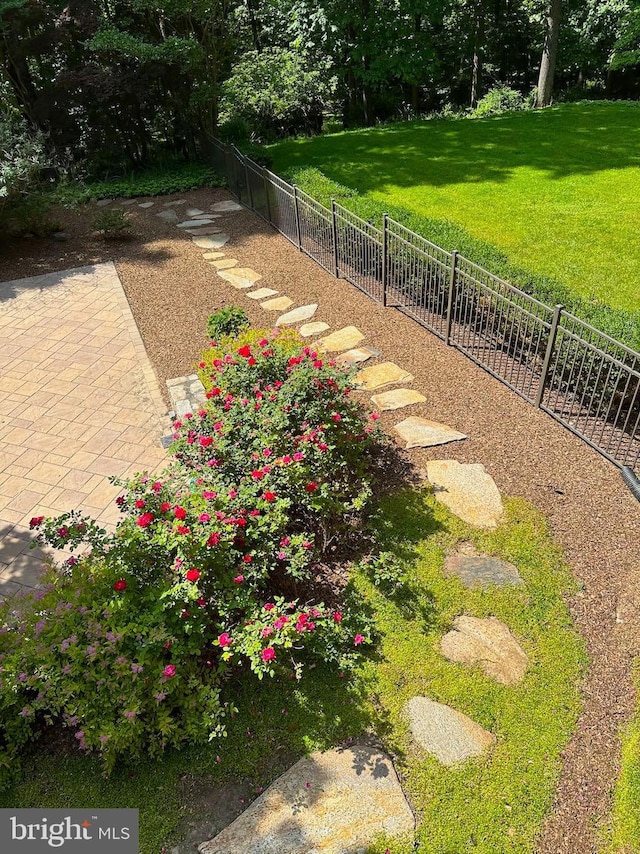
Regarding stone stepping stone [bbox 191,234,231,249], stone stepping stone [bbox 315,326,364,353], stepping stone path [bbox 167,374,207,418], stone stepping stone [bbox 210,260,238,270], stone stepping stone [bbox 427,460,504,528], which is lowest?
stone stepping stone [bbox 427,460,504,528]

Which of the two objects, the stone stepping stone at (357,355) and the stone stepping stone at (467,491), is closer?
the stone stepping stone at (467,491)

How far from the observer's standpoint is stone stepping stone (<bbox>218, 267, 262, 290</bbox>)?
29.7 ft

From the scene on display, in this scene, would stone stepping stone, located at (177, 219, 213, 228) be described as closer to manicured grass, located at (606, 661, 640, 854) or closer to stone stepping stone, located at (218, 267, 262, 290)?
stone stepping stone, located at (218, 267, 262, 290)

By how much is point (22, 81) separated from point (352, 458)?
48.4ft

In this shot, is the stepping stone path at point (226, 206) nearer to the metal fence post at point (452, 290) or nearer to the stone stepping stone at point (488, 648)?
the metal fence post at point (452, 290)

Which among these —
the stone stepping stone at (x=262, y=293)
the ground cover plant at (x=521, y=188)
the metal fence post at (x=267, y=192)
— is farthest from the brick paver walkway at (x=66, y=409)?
the ground cover plant at (x=521, y=188)

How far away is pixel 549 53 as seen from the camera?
58.2 ft

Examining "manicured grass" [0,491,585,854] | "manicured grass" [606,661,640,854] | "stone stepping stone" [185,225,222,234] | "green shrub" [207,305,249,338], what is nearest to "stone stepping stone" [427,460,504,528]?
"manicured grass" [0,491,585,854]

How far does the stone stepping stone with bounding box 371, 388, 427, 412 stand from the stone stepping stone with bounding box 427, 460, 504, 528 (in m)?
1.00

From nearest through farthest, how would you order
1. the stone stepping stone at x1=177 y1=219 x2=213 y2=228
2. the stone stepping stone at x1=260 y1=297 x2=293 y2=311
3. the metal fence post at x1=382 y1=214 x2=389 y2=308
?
the metal fence post at x1=382 y1=214 x2=389 y2=308 → the stone stepping stone at x1=260 y1=297 x2=293 y2=311 → the stone stepping stone at x1=177 y1=219 x2=213 y2=228

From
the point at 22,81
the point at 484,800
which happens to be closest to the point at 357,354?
the point at 484,800

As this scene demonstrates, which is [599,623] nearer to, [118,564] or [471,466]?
[471,466]

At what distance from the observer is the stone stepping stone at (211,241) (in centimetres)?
1057

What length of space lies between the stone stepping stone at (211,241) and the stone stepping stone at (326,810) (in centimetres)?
929
